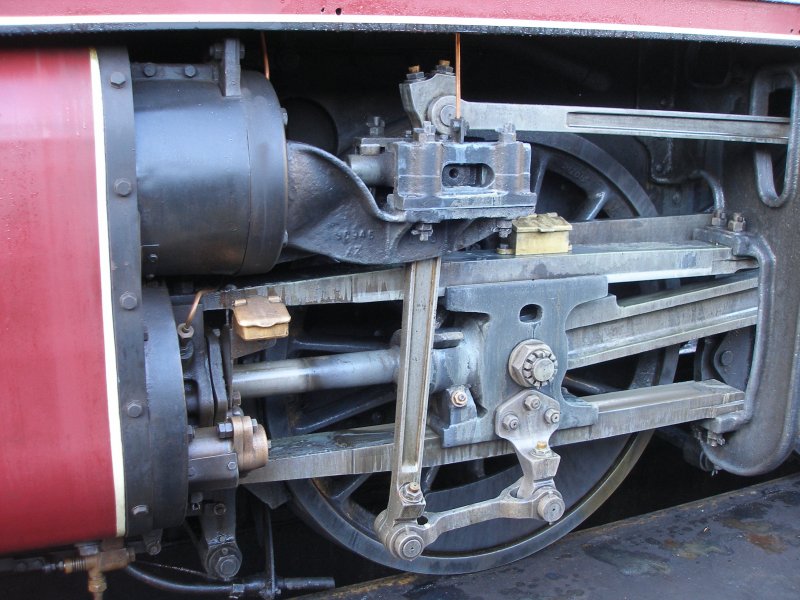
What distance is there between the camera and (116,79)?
4.65 ft

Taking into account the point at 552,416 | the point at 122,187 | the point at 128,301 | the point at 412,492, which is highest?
the point at 122,187

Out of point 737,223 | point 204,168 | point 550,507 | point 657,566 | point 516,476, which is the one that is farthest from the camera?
point 516,476

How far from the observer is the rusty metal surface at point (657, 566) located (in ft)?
7.27

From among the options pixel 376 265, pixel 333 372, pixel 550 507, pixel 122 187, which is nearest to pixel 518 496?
pixel 550 507

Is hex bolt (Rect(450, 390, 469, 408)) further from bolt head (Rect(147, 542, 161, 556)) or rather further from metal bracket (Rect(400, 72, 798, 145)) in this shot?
bolt head (Rect(147, 542, 161, 556))

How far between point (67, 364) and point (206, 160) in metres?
0.43

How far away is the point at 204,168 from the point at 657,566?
1.65 meters

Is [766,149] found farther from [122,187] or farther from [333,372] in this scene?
[122,187]

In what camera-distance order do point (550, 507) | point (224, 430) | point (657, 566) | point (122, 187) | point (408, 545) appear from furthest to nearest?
point (657, 566)
point (550, 507)
point (408, 545)
point (224, 430)
point (122, 187)

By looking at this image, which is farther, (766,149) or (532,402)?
(766,149)

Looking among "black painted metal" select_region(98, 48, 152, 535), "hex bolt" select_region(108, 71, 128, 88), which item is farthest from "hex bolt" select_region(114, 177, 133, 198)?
"hex bolt" select_region(108, 71, 128, 88)

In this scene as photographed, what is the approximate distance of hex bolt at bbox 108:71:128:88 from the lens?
1.42 meters

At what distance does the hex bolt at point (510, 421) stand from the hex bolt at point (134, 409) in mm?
928

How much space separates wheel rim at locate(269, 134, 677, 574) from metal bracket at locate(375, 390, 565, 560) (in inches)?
11.4
